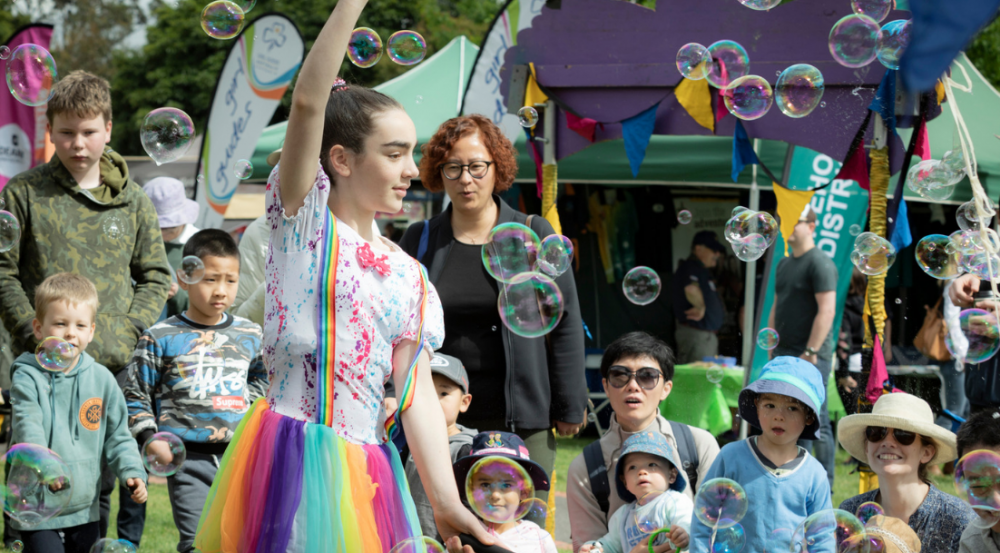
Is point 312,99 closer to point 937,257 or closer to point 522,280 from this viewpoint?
point 522,280

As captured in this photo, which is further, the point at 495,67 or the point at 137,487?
the point at 495,67

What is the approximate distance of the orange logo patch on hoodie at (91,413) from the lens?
10.6 ft

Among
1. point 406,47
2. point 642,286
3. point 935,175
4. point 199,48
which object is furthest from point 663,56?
point 199,48

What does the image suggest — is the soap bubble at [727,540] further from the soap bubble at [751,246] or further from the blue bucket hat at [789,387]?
the soap bubble at [751,246]

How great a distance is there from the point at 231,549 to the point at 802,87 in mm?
3191

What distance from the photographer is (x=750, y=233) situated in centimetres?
407

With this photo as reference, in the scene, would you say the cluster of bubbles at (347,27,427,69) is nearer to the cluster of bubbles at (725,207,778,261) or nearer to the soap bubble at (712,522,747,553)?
the cluster of bubbles at (725,207,778,261)

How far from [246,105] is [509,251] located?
18.6ft

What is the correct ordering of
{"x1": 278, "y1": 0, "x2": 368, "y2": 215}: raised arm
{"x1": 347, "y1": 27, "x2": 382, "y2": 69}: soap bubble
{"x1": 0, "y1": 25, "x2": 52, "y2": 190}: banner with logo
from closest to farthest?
{"x1": 278, "y1": 0, "x2": 368, "y2": 215}: raised arm → {"x1": 347, "y1": 27, "x2": 382, "y2": 69}: soap bubble → {"x1": 0, "y1": 25, "x2": 52, "y2": 190}: banner with logo

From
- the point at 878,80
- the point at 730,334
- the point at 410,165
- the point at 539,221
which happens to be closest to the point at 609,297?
the point at 730,334

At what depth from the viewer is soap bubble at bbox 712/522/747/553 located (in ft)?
9.07

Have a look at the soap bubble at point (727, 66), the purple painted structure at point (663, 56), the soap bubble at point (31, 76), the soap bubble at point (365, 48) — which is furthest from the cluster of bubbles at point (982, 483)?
the soap bubble at point (31, 76)

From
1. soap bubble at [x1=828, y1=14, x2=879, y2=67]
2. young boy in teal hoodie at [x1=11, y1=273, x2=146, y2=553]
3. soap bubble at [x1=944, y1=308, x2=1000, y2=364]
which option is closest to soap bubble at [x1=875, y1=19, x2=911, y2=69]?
soap bubble at [x1=828, y1=14, x2=879, y2=67]

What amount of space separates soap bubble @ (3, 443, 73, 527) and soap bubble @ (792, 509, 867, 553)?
2.20 meters
